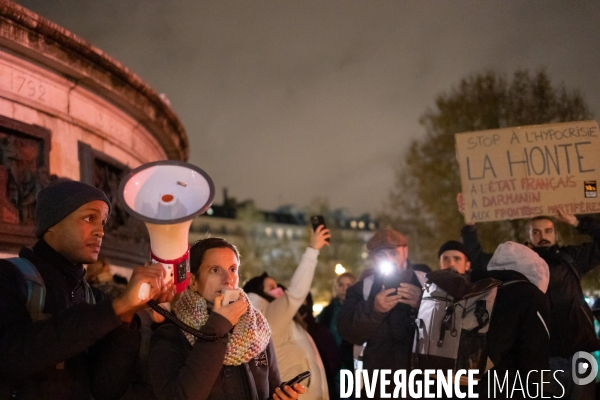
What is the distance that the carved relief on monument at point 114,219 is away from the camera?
779 cm

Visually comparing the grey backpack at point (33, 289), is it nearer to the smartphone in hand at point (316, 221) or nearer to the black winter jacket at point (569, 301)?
the smartphone in hand at point (316, 221)

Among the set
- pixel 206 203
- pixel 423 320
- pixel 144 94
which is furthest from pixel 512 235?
pixel 206 203

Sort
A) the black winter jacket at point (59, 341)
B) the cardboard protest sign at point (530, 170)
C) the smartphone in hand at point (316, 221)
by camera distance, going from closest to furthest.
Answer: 1. the black winter jacket at point (59, 341)
2. the smartphone in hand at point (316, 221)
3. the cardboard protest sign at point (530, 170)

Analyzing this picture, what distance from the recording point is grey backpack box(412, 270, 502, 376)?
4.94 metres

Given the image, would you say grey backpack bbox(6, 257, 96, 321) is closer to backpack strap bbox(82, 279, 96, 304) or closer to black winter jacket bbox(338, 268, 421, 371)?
backpack strap bbox(82, 279, 96, 304)

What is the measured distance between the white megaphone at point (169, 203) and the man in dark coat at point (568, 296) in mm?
3506

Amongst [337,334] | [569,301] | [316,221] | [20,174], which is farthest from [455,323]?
[20,174]

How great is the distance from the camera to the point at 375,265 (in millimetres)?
6211

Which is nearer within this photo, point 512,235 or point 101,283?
point 101,283

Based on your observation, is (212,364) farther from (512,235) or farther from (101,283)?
(512,235)

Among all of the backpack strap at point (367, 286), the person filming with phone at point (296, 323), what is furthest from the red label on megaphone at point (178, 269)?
the backpack strap at point (367, 286)

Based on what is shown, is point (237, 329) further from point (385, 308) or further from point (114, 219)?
point (114, 219)

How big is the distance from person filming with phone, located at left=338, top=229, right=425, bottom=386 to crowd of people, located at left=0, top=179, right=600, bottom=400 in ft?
0.04

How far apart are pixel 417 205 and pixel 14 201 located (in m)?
19.3
